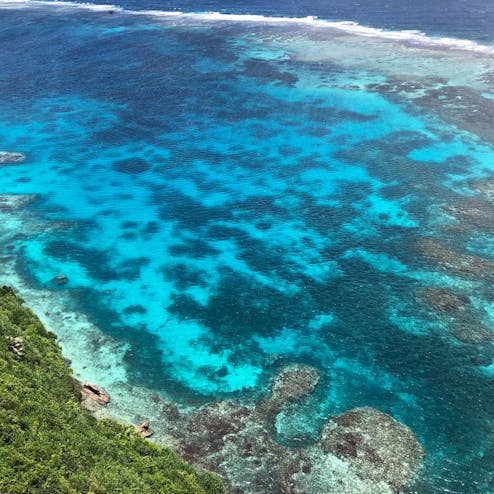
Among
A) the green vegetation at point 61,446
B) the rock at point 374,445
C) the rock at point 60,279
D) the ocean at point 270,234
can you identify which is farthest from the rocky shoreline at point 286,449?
the rock at point 60,279

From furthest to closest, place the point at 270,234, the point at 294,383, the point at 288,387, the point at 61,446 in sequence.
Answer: the point at 270,234 < the point at 294,383 < the point at 288,387 < the point at 61,446

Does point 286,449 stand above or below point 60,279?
above

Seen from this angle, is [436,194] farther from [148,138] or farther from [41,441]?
[41,441]

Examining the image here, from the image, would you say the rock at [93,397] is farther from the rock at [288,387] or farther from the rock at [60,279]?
the rock at [60,279]

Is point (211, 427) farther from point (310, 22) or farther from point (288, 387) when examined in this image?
point (310, 22)

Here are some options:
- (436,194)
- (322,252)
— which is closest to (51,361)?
(322,252)

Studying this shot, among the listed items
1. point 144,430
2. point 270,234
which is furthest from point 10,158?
point 144,430
